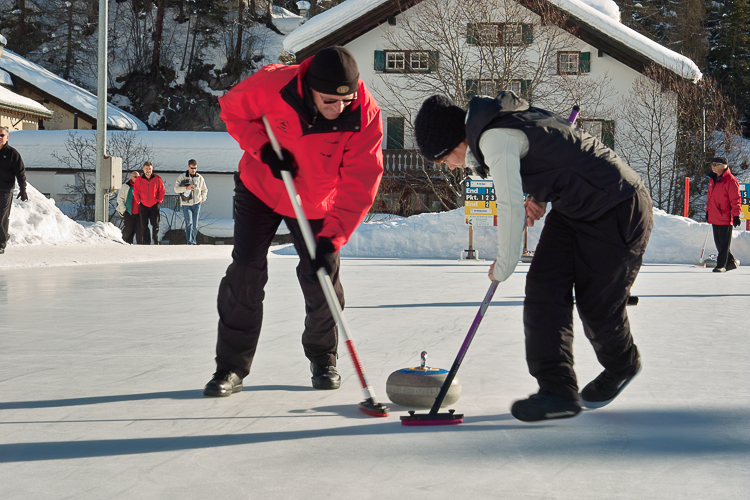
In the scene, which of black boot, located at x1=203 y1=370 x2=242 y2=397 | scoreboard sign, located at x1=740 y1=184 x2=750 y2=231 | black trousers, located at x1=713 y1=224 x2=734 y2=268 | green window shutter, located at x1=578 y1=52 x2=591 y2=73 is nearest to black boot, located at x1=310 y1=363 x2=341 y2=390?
black boot, located at x1=203 y1=370 x2=242 y2=397

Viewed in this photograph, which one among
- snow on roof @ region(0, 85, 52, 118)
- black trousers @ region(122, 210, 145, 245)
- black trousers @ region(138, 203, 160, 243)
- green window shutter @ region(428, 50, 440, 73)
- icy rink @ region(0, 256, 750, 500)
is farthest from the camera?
snow on roof @ region(0, 85, 52, 118)

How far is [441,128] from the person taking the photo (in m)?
2.46

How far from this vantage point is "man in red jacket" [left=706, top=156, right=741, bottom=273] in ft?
32.6

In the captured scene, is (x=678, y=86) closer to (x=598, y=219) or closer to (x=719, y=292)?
(x=719, y=292)

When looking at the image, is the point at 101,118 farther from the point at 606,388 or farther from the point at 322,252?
the point at 606,388

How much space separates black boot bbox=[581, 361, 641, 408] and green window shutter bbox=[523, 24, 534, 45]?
19.1 meters

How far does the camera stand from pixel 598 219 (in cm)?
256

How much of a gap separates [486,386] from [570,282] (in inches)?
25.1

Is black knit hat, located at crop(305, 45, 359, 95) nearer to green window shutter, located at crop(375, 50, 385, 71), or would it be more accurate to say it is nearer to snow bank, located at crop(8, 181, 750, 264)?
snow bank, located at crop(8, 181, 750, 264)

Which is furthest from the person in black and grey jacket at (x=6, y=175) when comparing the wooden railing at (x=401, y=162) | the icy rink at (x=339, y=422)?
the wooden railing at (x=401, y=162)

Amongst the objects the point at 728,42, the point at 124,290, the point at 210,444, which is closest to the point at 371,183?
the point at 210,444

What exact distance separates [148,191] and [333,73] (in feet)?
36.9

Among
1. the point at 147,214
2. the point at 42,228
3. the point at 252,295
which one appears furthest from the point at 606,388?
the point at 147,214

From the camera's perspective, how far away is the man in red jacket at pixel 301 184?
9.33 ft
